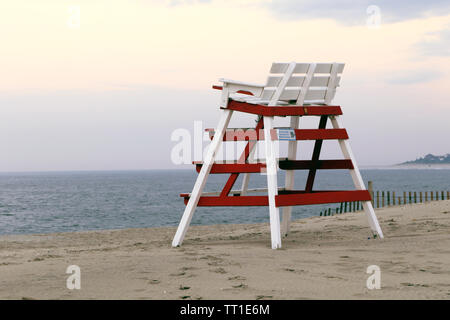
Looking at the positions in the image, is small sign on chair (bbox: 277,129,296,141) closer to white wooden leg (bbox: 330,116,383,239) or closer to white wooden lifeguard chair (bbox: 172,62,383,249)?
white wooden lifeguard chair (bbox: 172,62,383,249)

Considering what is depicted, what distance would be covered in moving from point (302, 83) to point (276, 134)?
1.01 metres

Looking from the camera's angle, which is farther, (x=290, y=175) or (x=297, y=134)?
(x=290, y=175)

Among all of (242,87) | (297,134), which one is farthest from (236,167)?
(242,87)

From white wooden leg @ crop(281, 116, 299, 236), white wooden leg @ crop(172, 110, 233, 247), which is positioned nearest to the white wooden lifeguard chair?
white wooden leg @ crop(172, 110, 233, 247)

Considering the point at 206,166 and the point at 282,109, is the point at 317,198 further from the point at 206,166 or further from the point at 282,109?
the point at 206,166

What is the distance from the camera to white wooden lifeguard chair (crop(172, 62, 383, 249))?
8250mm

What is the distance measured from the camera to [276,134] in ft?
27.2

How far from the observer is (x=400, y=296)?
5039 mm

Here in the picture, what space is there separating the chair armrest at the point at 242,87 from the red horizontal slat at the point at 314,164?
1472 millimetres

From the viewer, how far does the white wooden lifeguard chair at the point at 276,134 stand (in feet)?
27.1

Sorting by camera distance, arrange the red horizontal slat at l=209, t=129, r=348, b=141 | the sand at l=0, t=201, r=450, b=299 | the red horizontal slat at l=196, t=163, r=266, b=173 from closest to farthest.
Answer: the sand at l=0, t=201, r=450, b=299
the red horizontal slat at l=196, t=163, r=266, b=173
the red horizontal slat at l=209, t=129, r=348, b=141
